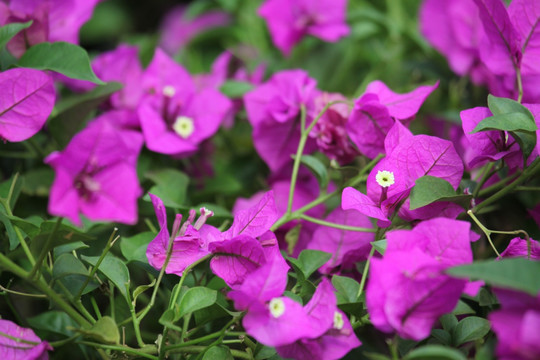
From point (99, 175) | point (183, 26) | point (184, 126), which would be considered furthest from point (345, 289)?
point (183, 26)

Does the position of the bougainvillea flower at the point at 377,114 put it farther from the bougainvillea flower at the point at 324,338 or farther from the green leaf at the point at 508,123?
the bougainvillea flower at the point at 324,338

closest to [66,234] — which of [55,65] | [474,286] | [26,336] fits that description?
[26,336]

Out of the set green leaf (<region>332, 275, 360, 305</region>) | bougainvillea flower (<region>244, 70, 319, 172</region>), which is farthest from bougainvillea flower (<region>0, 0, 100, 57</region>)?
green leaf (<region>332, 275, 360, 305</region>)

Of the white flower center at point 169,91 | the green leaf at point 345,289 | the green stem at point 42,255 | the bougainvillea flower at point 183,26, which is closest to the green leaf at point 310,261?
the green leaf at point 345,289

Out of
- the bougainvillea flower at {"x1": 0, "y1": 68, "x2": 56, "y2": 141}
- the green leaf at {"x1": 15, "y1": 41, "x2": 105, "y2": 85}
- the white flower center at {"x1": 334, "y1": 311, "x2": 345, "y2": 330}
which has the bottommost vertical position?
the white flower center at {"x1": 334, "y1": 311, "x2": 345, "y2": 330}

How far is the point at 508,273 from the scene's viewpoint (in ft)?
1.35

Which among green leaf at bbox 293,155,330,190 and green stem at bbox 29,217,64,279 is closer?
green stem at bbox 29,217,64,279

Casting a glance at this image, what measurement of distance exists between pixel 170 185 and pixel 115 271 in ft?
0.69

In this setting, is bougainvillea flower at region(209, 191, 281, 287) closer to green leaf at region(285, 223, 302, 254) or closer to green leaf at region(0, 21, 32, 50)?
green leaf at region(285, 223, 302, 254)

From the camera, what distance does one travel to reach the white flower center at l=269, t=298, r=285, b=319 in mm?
479

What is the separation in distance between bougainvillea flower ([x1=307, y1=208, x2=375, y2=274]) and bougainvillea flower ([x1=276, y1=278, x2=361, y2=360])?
0.13 metres

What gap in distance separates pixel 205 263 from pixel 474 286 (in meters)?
0.30

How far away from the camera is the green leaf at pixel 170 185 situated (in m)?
0.70

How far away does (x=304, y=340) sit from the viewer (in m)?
0.49
